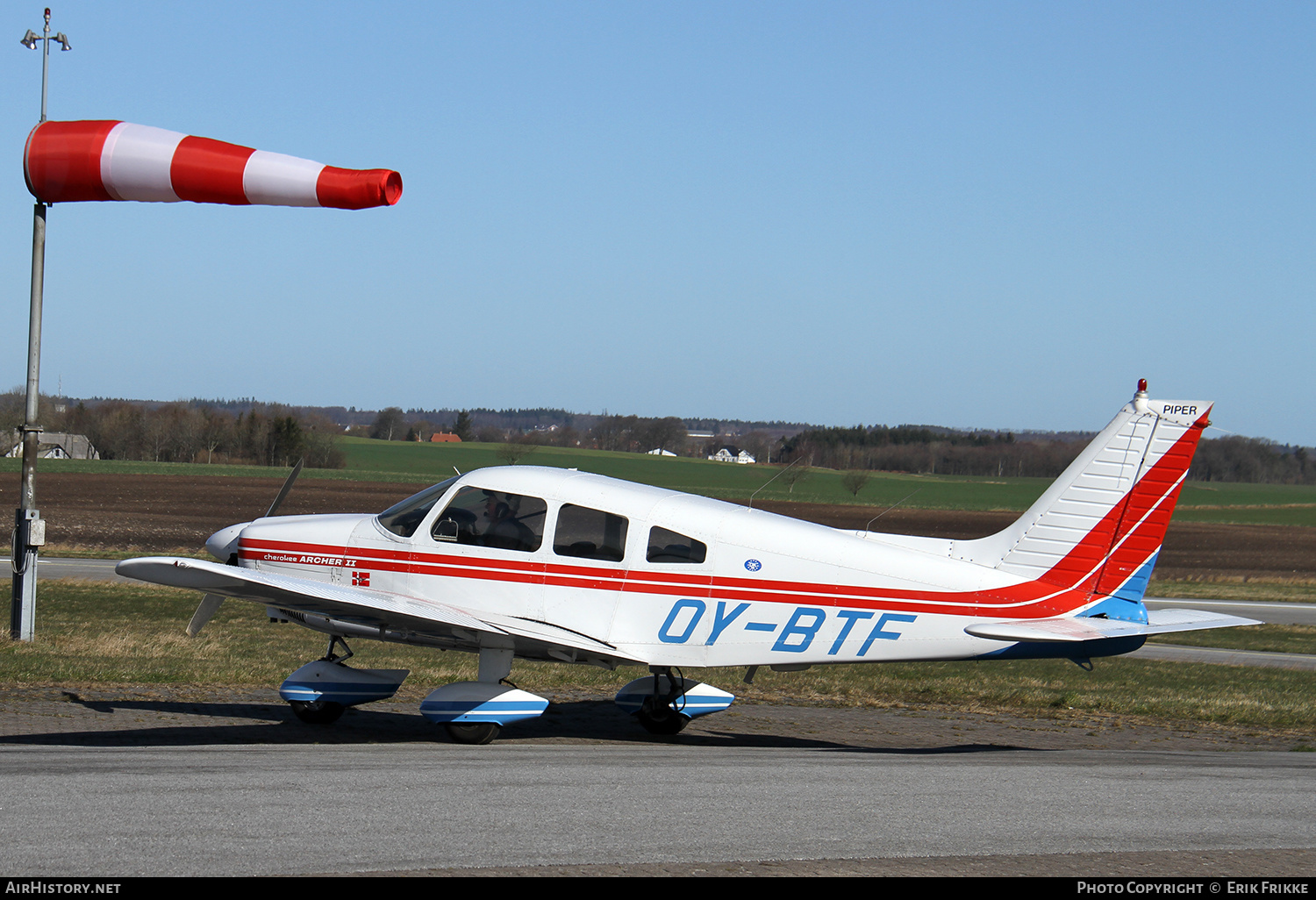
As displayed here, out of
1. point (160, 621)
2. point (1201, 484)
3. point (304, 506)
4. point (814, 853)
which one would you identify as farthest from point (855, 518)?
point (1201, 484)

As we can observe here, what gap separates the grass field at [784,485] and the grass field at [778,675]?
41.4 m

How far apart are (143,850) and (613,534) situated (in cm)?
504

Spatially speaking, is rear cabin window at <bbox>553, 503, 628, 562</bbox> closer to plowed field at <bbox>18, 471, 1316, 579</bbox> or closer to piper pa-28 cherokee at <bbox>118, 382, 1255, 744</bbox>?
piper pa-28 cherokee at <bbox>118, 382, 1255, 744</bbox>

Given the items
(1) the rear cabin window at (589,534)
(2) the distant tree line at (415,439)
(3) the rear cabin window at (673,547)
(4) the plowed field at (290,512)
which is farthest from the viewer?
(2) the distant tree line at (415,439)

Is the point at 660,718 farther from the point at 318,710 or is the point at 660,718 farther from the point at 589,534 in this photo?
the point at 318,710

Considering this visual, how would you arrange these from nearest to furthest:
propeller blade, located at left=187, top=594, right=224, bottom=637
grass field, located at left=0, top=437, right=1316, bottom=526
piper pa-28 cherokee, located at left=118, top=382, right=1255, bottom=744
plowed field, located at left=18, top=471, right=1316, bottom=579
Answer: piper pa-28 cherokee, located at left=118, top=382, right=1255, bottom=744 < propeller blade, located at left=187, top=594, right=224, bottom=637 < plowed field, located at left=18, top=471, right=1316, bottom=579 < grass field, located at left=0, top=437, right=1316, bottom=526

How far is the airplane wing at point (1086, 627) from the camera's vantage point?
28.9 ft

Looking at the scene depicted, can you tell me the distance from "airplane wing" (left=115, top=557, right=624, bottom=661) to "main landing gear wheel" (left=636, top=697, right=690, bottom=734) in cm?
148

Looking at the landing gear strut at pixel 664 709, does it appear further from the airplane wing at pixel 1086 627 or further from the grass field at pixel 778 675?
the airplane wing at pixel 1086 627

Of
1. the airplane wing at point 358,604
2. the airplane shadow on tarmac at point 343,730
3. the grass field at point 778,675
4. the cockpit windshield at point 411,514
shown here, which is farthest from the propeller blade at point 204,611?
the cockpit windshield at point 411,514

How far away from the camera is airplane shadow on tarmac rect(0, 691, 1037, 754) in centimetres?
983

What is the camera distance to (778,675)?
1534 centimetres

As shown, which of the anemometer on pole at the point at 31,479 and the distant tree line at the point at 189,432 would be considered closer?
the anemometer on pole at the point at 31,479

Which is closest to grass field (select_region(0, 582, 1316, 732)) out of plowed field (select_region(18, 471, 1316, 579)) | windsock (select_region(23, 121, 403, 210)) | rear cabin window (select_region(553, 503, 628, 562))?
rear cabin window (select_region(553, 503, 628, 562))
